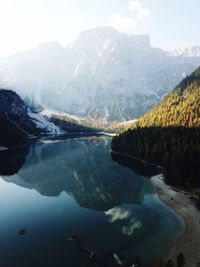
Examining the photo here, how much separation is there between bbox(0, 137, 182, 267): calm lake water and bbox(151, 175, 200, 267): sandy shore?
2.59 m

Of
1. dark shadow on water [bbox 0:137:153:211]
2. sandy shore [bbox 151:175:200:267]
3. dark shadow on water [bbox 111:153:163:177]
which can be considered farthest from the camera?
dark shadow on water [bbox 111:153:163:177]

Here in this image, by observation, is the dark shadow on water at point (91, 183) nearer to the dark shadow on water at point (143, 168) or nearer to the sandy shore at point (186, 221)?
A: the dark shadow on water at point (143, 168)

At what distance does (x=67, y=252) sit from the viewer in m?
74.8

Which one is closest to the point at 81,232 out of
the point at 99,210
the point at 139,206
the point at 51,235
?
the point at 51,235

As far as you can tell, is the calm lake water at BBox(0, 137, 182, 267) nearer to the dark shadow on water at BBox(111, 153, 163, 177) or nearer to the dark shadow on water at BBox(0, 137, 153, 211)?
the dark shadow on water at BBox(0, 137, 153, 211)

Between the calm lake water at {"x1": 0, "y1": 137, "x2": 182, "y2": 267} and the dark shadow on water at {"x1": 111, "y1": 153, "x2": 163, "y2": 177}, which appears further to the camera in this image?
the dark shadow on water at {"x1": 111, "y1": 153, "x2": 163, "y2": 177}

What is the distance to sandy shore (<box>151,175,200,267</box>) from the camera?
236ft

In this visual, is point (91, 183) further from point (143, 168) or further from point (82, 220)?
point (82, 220)

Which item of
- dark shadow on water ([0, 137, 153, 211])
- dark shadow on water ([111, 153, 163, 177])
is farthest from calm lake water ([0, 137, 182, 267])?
dark shadow on water ([111, 153, 163, 177])

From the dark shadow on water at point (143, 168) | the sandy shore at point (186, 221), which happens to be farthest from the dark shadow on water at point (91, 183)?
the sandy shore at point (186, 221)

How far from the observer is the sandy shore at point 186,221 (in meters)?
71.9

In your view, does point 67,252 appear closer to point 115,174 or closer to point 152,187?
point 152,187

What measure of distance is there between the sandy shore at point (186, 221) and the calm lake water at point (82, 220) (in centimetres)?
259

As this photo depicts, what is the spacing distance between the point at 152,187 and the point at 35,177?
69.2 meters
